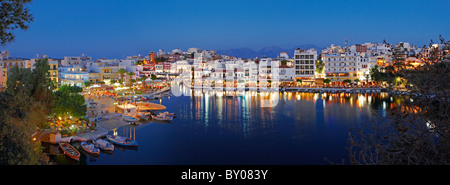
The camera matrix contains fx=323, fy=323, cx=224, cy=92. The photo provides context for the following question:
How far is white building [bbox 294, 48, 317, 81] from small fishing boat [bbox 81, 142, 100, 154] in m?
19.7

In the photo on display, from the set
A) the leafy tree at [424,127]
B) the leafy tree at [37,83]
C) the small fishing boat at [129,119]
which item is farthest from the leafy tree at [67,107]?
the leafy tree at [424,127]

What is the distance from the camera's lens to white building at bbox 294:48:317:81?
24.8 meters

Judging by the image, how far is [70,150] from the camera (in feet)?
24.7

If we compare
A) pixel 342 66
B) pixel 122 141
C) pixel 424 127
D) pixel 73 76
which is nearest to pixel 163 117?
pixel 122 141

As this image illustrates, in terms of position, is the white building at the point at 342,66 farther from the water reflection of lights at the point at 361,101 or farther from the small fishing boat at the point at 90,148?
the small fishing boat at the point at 90,148

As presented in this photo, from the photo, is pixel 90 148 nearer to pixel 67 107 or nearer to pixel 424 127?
pixel 67 107

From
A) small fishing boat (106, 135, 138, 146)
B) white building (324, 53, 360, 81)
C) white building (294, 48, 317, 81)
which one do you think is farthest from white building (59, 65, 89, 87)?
white building (324, 53, 360, 81)

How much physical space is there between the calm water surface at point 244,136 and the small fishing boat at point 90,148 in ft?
0.62

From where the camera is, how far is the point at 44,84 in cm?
887

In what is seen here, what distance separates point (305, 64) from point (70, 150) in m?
20.5

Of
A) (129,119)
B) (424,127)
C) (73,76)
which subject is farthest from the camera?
(73,76)
